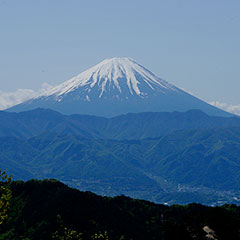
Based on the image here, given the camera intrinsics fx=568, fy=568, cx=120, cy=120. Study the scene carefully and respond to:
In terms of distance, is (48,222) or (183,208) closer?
(48,222)

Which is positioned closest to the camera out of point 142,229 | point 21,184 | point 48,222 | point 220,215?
point 220,215

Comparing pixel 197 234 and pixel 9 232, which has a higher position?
pixel 197 234

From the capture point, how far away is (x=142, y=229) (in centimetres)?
10231

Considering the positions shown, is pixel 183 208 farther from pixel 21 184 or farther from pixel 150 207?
pixel 21 184

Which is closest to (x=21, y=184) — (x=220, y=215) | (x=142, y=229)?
(x=142, y=229)

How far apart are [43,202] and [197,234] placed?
66766mm

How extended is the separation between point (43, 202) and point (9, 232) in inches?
402

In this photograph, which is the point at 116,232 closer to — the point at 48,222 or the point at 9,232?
the point at 48,222

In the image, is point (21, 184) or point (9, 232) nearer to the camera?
point (9, 232)

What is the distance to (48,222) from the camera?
307ft

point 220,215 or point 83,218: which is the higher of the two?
point 220,215

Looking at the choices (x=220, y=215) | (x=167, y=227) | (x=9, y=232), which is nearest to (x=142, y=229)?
(x=9, y=232)

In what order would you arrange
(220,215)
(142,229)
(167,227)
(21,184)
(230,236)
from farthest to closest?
(21,184), (142,229), (220,215), (230,236), (167,227)

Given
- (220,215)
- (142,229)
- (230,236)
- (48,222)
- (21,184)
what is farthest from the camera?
(21,184)
